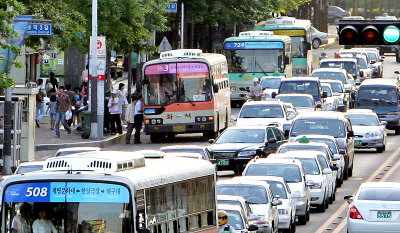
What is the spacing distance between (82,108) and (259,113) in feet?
22.9

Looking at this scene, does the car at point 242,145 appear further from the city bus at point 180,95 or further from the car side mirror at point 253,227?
the car side mirror at point 253,227

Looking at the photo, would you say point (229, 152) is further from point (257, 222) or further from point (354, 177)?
point (257, 222)

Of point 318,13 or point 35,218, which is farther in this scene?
point 318,13

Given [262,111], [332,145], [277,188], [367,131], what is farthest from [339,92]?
[277,188]

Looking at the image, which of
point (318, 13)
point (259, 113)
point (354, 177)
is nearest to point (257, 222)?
point (354, 177)

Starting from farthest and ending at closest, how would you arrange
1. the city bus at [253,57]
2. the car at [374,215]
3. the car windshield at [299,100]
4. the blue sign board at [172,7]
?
the city bus at [253,57] → the blue sign board at [172,7] → the car windshield at [299,100] → the car at [374,215]

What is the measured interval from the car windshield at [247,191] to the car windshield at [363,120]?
1901 cm

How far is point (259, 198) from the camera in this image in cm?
2509

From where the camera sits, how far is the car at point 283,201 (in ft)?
86.1

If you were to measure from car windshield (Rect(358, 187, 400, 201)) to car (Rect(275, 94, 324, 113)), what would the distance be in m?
21.9

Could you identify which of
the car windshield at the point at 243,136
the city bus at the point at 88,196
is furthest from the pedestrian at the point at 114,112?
the city bus at the point at 88,196

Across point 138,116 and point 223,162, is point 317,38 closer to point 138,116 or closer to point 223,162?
point 138,116

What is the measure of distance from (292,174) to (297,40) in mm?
40377

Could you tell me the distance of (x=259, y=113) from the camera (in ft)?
141
